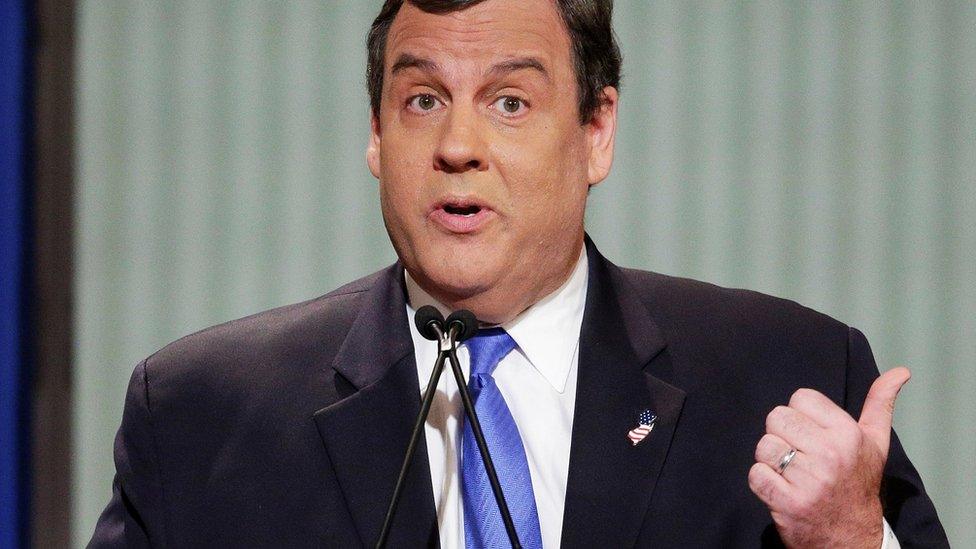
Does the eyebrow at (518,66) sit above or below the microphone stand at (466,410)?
above

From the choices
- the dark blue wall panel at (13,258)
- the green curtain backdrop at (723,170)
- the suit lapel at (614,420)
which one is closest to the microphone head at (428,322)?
the suit lapel at (614,420)

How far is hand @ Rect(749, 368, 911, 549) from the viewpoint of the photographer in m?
1.36

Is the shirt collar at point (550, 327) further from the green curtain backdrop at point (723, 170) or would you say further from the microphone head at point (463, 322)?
the green curtain backdrop at point (723, 170)

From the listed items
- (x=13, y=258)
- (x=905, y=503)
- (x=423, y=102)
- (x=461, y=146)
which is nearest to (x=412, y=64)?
(x=423, y=102)

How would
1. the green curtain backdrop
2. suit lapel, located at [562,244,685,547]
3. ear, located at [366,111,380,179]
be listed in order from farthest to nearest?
the green curtain backdrop → ear, located at [366,111,380,179] → suit lapel, located at [562,244,685,547]

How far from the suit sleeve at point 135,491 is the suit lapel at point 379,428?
24cm

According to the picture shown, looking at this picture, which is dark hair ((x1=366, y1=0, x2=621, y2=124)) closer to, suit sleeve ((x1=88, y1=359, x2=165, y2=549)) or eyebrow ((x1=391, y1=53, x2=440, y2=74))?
eyebrow ((x1=391, y1=53, x2=440, y2=74))

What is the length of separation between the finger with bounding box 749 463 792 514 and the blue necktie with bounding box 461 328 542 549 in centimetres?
27

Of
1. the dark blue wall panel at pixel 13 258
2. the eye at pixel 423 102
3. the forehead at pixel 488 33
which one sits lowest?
the dark blue wall panel at pixel 13 258

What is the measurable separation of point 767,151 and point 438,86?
1.29 metres

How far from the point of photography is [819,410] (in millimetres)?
1381

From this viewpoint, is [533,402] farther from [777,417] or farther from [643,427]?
[777,417]

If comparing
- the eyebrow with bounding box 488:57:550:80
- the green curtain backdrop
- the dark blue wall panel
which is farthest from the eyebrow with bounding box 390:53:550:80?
the dark blue wall panel

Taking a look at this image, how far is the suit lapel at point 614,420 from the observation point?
4.84ft
